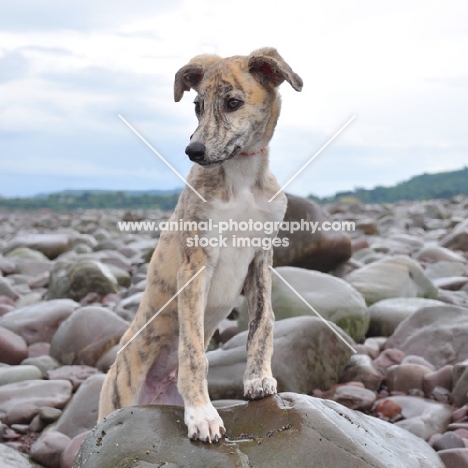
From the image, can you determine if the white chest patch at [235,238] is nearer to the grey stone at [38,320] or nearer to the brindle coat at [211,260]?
the brindle coat at [211,260]

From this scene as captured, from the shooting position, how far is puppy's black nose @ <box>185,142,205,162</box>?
195 inches

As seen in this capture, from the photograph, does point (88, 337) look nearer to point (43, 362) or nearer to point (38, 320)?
point (43, 362)

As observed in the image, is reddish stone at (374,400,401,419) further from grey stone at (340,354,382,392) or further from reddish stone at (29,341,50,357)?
reddish stone at (29,341,50,357)

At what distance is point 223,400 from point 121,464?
2.65 m

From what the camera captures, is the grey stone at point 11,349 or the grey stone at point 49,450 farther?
the grey stone at point 11,349

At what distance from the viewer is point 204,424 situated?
16.1 ft

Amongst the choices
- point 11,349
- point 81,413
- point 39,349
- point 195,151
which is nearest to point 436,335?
point 81,413

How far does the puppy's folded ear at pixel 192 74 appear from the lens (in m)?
5.52

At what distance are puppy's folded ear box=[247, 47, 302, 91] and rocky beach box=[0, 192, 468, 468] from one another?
2369mm

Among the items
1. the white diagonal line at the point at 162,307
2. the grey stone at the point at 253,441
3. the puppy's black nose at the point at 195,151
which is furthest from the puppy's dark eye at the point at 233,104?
the grey stone at the point at 253,441

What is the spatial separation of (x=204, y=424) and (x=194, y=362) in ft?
1.48

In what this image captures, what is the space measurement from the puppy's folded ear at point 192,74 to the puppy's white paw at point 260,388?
2322mm

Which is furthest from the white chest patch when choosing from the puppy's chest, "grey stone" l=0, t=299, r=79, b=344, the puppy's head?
"grey stone" l=0, t=299, r=79, b=344

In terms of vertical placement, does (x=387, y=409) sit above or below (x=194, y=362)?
below
